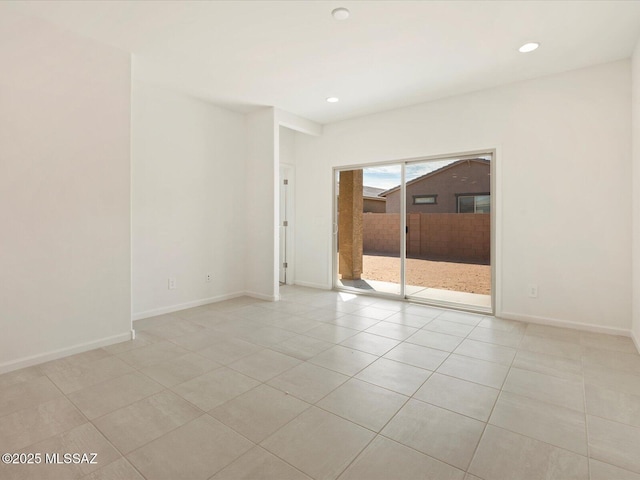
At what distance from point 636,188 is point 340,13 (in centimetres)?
318

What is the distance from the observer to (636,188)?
306 centimetres

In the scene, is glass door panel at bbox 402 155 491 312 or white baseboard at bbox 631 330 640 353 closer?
white baseboard at bbox 631 330 640 353

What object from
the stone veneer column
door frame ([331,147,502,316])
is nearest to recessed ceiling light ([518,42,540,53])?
door frame ([331,147,502,316])

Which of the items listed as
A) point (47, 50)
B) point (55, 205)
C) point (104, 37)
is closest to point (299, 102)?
point (104, 37)

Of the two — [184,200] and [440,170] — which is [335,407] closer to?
[184,200]

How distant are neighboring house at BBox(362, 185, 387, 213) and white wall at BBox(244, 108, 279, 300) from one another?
2003 millimetres

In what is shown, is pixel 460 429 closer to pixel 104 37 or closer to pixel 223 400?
pixel 223 400

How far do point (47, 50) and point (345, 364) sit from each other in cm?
364

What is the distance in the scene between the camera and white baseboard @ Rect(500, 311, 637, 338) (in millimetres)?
3344

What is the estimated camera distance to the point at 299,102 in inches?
179

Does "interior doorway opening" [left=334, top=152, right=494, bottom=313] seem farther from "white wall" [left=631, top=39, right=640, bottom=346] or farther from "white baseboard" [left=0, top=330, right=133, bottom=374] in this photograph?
"white baseboard" [left=0, top=330, right=133, bottom=374]

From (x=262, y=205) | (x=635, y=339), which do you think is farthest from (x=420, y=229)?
(x=635, y=339)

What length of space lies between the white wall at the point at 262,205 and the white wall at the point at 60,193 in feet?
6.46

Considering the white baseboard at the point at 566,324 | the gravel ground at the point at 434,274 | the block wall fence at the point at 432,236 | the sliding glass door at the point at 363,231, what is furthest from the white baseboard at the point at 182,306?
the white baseboard at the point at 566,324
